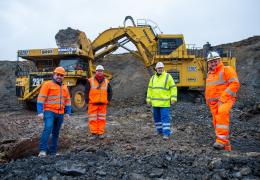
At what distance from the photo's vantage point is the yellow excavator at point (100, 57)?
12.7m

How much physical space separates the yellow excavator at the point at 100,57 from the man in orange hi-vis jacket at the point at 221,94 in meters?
7.70

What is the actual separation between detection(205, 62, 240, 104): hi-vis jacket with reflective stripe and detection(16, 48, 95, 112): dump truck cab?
7.64 metres

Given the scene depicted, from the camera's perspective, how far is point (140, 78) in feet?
68.6

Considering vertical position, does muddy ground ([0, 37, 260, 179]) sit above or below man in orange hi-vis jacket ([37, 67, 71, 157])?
below

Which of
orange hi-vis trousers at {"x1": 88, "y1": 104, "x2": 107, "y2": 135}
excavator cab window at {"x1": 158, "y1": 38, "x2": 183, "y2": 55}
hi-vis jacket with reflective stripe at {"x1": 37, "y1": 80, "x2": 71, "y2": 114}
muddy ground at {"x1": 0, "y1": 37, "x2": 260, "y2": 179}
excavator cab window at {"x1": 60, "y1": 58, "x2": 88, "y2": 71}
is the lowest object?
muddy ground at {"x1": 0, "y1": 37, "x2": 260, "y2": 179}

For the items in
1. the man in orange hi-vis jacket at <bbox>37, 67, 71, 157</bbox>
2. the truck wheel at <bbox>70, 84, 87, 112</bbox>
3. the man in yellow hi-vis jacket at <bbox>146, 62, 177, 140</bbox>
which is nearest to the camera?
the man in orange hi-vis jacket at <bbox>37, 67, 71, 157</bbox>

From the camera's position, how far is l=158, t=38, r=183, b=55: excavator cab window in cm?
1360

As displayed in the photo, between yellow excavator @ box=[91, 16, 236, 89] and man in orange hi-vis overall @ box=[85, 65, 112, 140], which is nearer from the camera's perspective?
man in orange hi-vis overall @ box=[85, 65, 112, 140]

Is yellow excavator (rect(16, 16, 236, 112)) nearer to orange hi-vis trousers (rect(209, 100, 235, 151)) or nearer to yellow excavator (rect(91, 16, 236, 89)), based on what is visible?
yellow excavator (rect(91, 16, 236, 89))

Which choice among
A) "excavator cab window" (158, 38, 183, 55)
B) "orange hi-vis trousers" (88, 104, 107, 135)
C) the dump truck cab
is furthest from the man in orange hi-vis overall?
"excavator cab window" (158, 38, 183, 55)

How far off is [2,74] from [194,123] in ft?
60.4

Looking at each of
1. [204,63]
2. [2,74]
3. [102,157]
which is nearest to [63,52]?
[204,63]

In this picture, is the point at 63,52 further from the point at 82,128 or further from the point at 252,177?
the point at 252,177

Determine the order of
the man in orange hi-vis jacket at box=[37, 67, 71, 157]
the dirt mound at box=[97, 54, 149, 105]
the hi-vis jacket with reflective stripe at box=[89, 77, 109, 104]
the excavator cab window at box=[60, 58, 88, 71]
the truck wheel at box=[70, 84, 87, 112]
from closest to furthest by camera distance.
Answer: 1. the man in orange hi-vis jacket at box=[37, 67, 71, 157]
2. the hi-vis jacket with reflective stripe at box=[89, 77, 109, 104]
3. the truck wheel at box=[70, 84, 87, 112]
4. the excavator cab window at box=[60, 58, 88, 71]
5. the dirt mound at box=[97, 54, 149, 105]
